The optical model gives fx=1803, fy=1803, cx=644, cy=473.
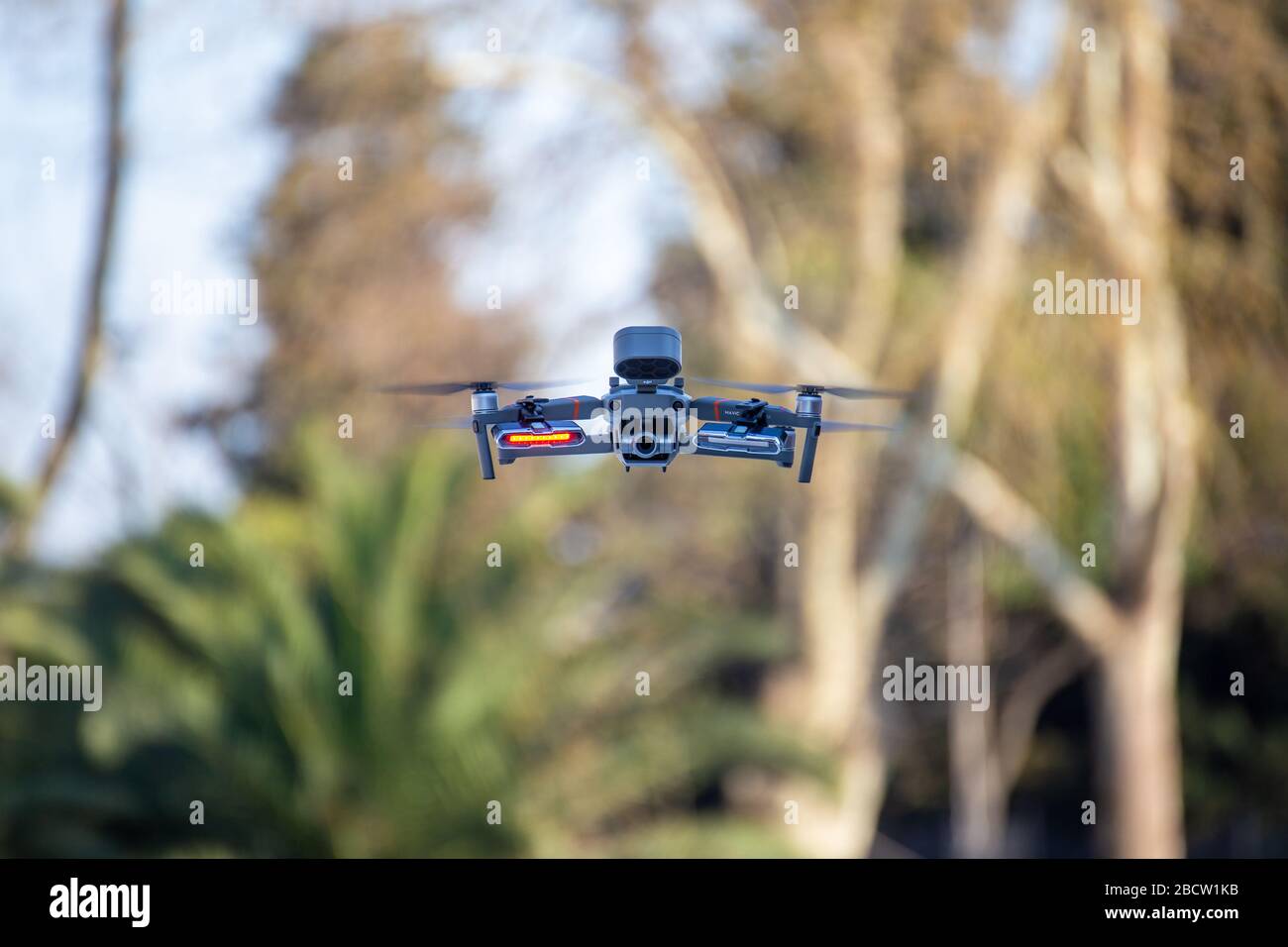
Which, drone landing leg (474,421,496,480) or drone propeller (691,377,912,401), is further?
drone landing leg (474,421,496,480)

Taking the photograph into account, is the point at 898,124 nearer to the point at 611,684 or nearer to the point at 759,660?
the point at 759,660

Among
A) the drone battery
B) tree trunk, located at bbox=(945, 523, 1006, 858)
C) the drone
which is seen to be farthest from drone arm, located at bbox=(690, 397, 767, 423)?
tree trunk, located at bbox=(945, 523, 1006, 858)

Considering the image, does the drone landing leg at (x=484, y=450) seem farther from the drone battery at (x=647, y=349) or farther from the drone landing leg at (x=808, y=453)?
the drone landing leg at (x=808, y=453)

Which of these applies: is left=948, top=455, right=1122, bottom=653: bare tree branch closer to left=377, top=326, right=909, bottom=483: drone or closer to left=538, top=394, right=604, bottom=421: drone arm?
left=377, top=326, right=909, bottom=483: drone

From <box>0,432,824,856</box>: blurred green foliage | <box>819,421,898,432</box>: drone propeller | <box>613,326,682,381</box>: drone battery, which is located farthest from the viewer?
<box>0,432,824,856</box>: blurred green foliage

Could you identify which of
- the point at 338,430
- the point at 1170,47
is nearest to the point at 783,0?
the point at 1170,47
